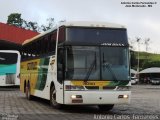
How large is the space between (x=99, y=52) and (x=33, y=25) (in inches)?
3706

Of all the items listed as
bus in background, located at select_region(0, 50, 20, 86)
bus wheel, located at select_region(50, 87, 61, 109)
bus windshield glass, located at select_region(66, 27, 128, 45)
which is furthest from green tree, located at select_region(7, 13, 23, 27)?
bus windshield glass, located at select_region(66, 27, 128, 45)

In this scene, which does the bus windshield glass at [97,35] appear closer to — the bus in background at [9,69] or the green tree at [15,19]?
the bus in background at [9,69]

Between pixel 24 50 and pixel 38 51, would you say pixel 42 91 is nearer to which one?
pixel 38 51

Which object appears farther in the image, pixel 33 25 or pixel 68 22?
pixel 33 25

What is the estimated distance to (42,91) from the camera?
70.2 feet

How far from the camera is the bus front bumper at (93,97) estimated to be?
665 inches

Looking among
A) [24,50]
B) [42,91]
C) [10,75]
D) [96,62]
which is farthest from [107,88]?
[10,75]

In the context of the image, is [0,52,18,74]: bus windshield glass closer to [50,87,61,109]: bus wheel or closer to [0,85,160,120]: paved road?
[0,85,160,120]: paved road

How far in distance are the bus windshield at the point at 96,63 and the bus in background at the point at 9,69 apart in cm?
2039

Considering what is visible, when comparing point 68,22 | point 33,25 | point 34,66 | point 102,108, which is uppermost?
point 33,25

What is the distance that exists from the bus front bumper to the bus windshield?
514 mm

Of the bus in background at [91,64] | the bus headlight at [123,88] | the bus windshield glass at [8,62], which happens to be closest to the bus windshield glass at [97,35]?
the bus in background at [91,64]

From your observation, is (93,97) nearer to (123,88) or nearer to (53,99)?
(123,88)

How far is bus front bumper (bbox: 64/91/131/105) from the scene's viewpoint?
665 inches
